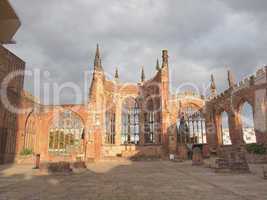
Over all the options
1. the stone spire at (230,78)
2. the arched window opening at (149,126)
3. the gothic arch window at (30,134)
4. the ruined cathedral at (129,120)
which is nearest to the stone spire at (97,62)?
the ruined cathedral at (129,120)

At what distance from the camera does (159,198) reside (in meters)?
5.62

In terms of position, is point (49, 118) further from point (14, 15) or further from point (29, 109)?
point (14, 15)

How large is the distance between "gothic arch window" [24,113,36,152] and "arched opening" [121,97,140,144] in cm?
1291

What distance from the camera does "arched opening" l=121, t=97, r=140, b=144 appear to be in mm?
35219

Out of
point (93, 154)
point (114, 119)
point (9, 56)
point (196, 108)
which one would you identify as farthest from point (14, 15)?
point (196, 108)

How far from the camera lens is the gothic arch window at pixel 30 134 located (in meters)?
27.1

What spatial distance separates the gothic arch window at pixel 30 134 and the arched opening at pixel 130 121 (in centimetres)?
1291

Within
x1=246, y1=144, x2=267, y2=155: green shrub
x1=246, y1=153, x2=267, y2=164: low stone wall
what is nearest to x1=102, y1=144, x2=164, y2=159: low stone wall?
x1=246, y1=144, x2=267, y2=155: green shrub

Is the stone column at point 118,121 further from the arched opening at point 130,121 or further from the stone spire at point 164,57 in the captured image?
the stone spire at point 164,57

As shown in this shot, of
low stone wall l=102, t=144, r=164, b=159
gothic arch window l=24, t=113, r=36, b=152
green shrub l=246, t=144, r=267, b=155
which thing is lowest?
low stone wall l=102, t=144, r=164, b=159

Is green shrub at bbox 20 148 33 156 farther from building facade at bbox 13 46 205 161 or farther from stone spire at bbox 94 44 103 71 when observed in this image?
stone spire at bbox 94 44 103 71

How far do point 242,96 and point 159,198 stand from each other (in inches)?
998

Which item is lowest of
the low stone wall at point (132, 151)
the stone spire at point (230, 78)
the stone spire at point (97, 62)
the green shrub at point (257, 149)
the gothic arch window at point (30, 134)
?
the low stone wall at point (132, 151)

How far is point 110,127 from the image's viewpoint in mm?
34969
